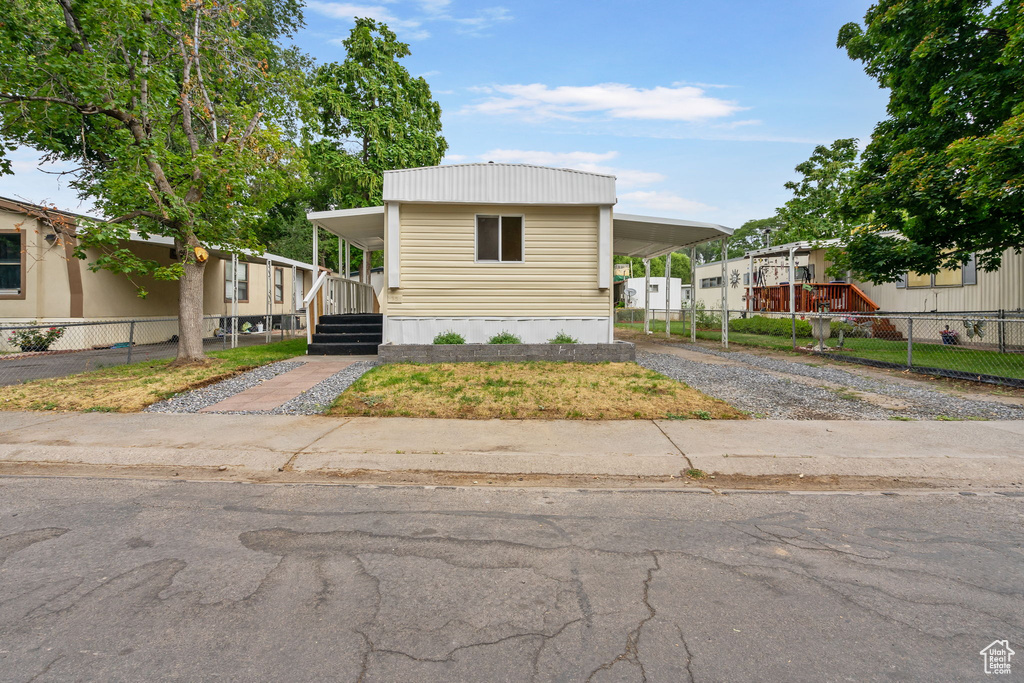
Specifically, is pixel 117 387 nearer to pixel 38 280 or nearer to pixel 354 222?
pixel 354 222

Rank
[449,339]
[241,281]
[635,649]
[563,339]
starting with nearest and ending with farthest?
[635,649] < [449,339] < [563,339] < [241,281]

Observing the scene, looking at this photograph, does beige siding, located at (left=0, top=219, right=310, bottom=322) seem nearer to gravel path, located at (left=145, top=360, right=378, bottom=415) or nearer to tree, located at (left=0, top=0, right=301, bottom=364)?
tree, located at (left=0, top=0, right=301, bottom=364)

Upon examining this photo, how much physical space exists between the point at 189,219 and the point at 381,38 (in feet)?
58.0

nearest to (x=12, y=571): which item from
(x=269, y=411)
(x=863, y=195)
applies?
(x=269, y=411)

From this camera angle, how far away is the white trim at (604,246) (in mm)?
13008

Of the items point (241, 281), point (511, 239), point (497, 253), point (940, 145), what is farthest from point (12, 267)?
point (940, 145)

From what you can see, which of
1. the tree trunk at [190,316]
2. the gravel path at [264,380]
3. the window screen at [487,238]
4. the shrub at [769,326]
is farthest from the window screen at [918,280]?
the tree trunk at [190,316]

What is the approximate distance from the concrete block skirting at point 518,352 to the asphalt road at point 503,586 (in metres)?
7.44

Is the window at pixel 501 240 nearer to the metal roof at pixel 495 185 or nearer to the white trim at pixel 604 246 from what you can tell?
the metal roof at pixel 495 185

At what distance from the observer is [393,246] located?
12703mm

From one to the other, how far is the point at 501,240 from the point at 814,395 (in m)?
7.30

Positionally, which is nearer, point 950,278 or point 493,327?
point 493,327

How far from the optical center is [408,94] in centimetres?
2616

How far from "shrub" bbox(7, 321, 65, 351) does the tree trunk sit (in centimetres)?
615
